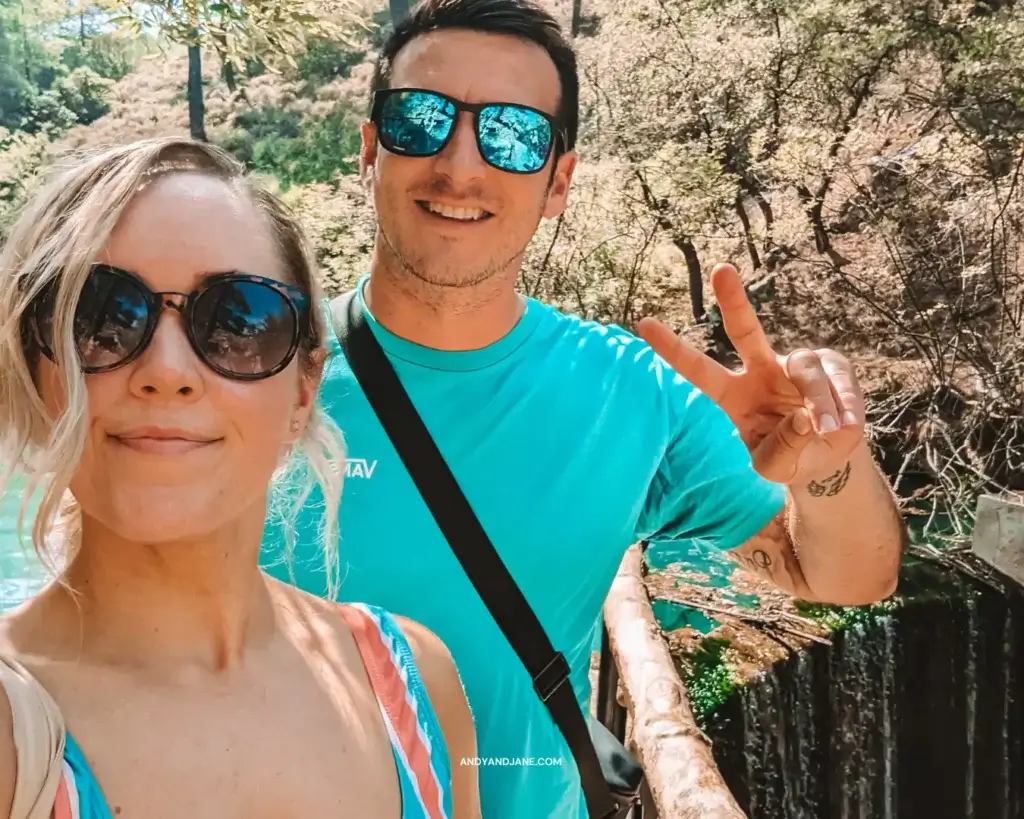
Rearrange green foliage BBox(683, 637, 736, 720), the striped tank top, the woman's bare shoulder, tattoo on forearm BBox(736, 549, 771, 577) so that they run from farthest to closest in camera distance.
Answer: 1. green foliage BBox(683, 637, 736, 720)
2. tattoo on forearm BBox(736, 549, 771, 577)
3. the striped tank top
4. the woman's bare shoulder

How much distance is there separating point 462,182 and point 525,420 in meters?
0.40

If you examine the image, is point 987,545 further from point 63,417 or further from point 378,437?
point 63,417

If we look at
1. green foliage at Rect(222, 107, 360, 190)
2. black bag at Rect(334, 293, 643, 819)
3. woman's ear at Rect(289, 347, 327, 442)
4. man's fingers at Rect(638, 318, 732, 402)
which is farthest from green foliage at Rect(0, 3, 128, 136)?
woman's ear at Rect(289, 347, 327, 442)

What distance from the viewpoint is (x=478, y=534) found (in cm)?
119

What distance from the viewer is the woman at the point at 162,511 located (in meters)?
0.69

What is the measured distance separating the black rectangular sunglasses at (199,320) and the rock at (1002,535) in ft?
2.69

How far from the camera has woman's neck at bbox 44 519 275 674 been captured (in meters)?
0.75

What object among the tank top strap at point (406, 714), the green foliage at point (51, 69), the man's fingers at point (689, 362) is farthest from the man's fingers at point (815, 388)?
the green foliage at point (51, 69)

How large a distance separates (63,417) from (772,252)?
980 cm

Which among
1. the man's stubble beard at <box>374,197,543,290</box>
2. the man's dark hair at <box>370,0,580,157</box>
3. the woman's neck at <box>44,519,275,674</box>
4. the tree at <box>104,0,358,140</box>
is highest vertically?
the tree at <box>104,0,358,140</box>

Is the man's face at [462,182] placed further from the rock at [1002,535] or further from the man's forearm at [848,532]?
the rock at [1002,535]

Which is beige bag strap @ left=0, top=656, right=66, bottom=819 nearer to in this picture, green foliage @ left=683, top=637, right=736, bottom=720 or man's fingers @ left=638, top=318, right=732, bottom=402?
man's fingers @ left=638, top=318, right=732, bottom=402

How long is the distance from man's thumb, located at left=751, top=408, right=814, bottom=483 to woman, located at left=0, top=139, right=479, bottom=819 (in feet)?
2.38

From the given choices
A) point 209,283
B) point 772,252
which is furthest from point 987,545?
point 772,252
